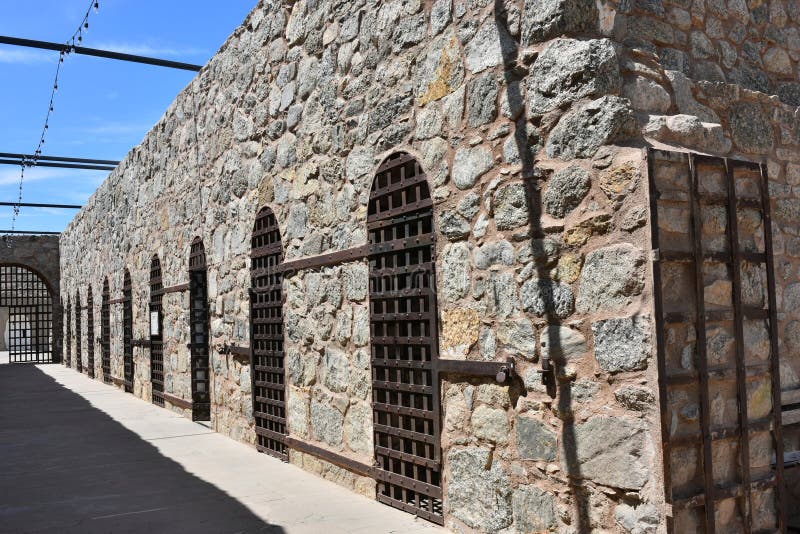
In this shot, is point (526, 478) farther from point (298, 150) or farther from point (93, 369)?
point (93, 369)

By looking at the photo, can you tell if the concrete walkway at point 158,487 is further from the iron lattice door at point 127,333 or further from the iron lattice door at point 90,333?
the iron lattice door at point 90,333

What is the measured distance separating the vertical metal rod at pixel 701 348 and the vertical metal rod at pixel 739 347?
8.7 inches

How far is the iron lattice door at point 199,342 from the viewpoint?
8.76 meters

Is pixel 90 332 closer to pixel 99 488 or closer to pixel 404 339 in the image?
pixel 99 488

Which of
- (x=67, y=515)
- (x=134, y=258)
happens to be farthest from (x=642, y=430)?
(x=134, y=258)

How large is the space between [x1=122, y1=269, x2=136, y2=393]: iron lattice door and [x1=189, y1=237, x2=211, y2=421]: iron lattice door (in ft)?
13.6

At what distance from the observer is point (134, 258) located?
1201 cm

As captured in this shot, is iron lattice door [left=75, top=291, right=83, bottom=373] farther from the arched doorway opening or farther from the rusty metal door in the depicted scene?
the rusty metal door

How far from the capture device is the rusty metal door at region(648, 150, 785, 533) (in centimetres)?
286

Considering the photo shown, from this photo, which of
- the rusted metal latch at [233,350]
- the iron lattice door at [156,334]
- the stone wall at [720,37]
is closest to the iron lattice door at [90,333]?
the iron lattice door at [156,334]

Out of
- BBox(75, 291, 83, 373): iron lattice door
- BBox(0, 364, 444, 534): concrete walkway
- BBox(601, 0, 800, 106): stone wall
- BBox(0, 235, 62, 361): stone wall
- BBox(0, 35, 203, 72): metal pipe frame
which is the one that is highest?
BBox(0, 35, 203, 72): metal pipe frame

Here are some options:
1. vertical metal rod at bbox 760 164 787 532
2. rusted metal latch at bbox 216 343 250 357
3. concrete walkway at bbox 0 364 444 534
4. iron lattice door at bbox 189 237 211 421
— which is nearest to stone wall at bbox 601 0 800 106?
vertical metal rod at bbox 760 164 787 532

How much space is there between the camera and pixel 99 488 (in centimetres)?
536

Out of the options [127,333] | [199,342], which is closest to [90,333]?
[127,333]
